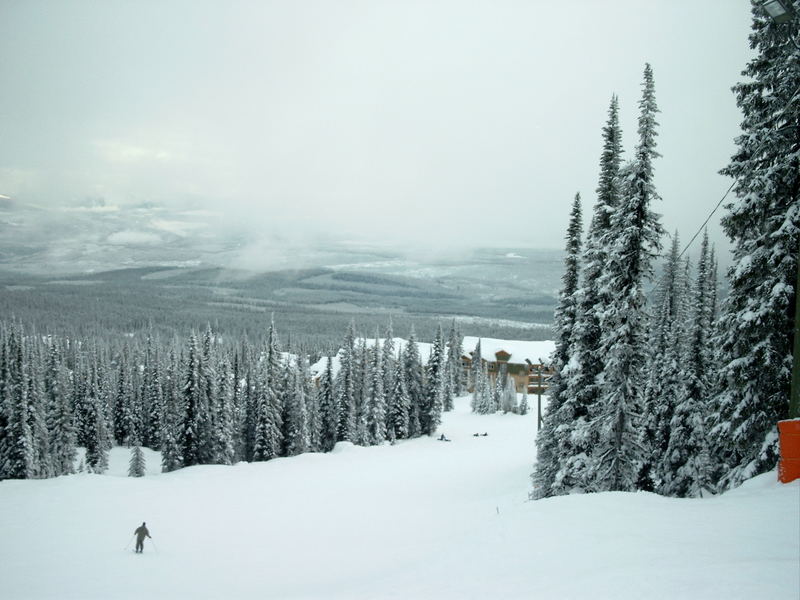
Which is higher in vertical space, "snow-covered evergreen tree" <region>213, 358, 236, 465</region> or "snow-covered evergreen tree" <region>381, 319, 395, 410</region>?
"snow-covered evergreen tree" <region>381, 319, 395, 410</region>

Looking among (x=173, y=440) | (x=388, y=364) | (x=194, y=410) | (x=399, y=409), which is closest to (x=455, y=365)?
(x=388, y=364)

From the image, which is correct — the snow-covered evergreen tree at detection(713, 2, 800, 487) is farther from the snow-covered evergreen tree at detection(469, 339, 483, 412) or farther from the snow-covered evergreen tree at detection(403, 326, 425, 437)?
the snow-covered evergreen tree at detection(469, 339, 483, 412)

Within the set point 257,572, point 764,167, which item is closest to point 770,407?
point 764,167

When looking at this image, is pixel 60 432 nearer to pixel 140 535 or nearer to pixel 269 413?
pixel 269 413

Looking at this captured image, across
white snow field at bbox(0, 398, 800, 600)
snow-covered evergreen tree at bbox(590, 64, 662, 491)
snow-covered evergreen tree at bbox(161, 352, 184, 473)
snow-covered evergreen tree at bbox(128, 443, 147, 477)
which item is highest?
snow-covered evergreen tree at bbox(590, 64, 662, 491)

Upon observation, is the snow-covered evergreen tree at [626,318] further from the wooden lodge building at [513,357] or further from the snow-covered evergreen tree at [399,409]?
the wooden lodge building at [513,357]

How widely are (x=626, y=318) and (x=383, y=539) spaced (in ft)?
44.5

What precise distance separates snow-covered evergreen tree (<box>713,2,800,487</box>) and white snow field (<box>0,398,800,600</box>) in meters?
3.21

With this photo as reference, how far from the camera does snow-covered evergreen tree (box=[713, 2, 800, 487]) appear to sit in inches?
573

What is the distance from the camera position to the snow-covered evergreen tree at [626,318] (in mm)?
18500

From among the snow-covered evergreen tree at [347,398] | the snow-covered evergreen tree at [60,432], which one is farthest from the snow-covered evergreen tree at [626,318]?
the snow-covered evergreen tree at [60,432]

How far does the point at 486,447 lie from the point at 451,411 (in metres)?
32.7

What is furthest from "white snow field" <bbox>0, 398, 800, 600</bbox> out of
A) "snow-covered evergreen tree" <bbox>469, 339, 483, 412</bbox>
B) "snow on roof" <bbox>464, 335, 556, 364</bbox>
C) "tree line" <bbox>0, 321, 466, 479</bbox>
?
"snow on roof" <bbox>464, 335, 556, 364</bbox>

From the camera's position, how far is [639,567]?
916 cm
